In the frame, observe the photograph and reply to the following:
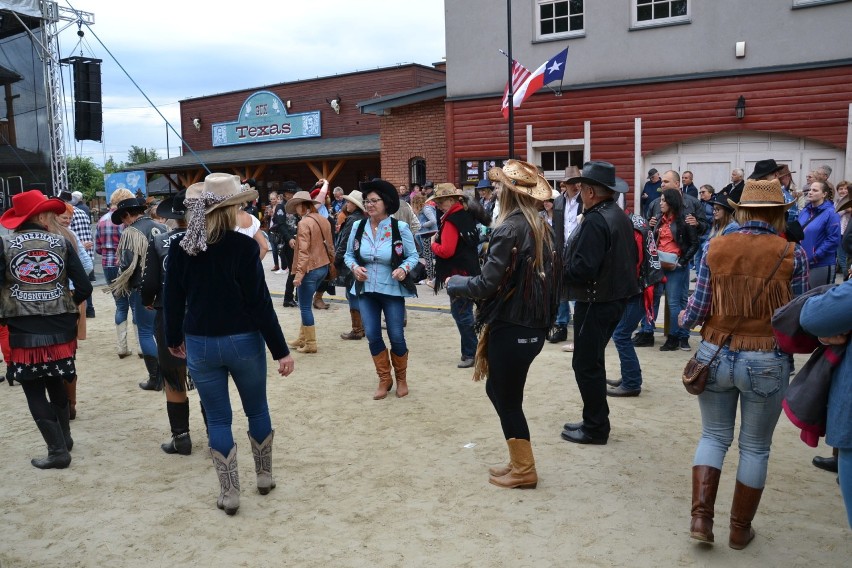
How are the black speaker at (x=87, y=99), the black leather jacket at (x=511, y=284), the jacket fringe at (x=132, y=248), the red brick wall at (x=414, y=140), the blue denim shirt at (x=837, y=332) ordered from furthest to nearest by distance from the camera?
the red brick wall at (x=414, y=140) → the black speaker at (x=87, y=99) → the jacket fringe at (x=132, y=248) → the black leather jacket at (x=511, y=284) → the blue denim shirt at (x=837, y=332)

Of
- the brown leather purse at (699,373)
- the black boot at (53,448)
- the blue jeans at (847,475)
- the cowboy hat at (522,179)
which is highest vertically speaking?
the cowboy hat at (522,179)

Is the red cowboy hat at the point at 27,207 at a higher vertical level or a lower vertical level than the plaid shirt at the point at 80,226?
higher

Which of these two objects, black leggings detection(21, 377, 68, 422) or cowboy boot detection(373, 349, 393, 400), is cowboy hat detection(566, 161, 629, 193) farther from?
black leggings detection(21, 377, 68, 422)

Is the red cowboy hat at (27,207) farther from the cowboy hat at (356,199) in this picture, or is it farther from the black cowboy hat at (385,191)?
the cowboy hat at (356,199)

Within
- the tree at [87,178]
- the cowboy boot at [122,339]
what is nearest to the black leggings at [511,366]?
the cowboy boot at [122,339]

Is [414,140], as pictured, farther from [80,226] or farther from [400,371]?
[400,371]

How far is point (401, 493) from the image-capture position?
4285 mm

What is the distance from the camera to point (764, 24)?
1300cm

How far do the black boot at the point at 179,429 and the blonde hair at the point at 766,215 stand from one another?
378 cm

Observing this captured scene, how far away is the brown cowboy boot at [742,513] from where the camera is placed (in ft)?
11.2

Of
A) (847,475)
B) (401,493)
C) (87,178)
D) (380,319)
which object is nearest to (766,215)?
(847,475)

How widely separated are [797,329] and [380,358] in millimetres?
3990

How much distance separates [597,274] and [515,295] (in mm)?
952

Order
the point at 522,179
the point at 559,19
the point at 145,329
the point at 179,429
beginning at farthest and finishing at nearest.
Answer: the point at 559,19 < the point at 145,329 < the point at 179,429 < the point at 522,179
